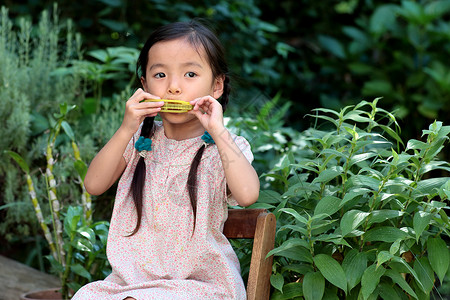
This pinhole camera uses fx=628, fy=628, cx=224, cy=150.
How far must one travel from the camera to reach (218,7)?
4.85 m

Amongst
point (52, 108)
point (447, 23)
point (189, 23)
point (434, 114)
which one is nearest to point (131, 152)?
point (189, 23)

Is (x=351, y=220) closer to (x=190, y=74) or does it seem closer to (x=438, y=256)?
(x=438, y=256)

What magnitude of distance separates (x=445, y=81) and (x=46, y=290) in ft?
13.3

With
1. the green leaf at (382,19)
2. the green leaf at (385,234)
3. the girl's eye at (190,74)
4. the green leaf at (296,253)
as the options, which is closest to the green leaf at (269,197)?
the green leaf at (296,253)

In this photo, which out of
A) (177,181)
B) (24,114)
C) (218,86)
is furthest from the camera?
(24,114)

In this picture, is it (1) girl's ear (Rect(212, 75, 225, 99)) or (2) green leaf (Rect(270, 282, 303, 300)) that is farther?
(1) girl's ear (Rect(212, 75, 225, 99))

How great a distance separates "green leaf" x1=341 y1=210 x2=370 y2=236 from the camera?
1805 millimetres

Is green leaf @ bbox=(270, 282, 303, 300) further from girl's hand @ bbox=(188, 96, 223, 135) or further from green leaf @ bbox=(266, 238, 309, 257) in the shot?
girl's hand @ bbox=(188, 96, 223, 135)

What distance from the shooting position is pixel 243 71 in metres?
5.20

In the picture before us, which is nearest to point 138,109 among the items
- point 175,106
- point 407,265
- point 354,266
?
point 175,106

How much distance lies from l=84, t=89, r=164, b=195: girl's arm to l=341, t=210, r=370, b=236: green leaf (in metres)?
0.65

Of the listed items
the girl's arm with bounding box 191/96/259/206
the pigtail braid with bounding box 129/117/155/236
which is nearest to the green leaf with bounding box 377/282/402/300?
the girl's arm with bounding box 191/96/259/206

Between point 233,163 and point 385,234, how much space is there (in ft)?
1.64

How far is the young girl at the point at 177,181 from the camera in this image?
1.94 meters
